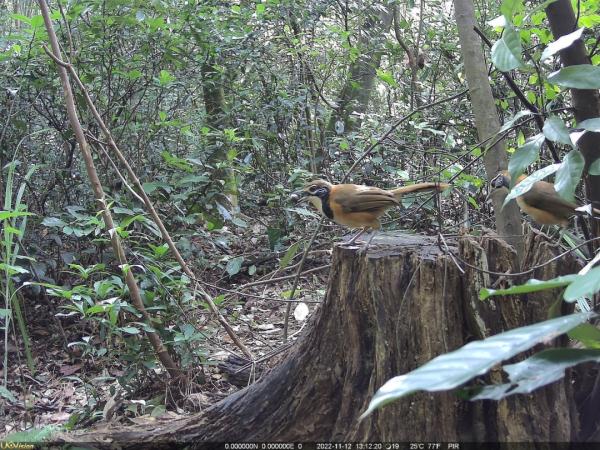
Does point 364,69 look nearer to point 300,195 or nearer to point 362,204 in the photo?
point 300,195

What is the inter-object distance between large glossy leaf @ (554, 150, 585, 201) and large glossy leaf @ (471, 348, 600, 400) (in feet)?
2.22

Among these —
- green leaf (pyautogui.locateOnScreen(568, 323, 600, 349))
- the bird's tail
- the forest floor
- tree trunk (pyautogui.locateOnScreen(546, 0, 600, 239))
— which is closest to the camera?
green leaf (pyautogui.locateOnScreen(568, 323, 600, 349))

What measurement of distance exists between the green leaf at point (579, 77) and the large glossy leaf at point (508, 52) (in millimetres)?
149

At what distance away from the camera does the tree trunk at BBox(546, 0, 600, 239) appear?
2.81 metres

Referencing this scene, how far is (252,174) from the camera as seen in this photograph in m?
7.43

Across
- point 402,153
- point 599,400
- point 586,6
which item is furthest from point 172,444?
point 402,153

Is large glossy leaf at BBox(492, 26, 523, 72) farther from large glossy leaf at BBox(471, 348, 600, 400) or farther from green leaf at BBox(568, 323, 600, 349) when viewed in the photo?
large glossy leaf at BBox(471, 348, 600, 400)

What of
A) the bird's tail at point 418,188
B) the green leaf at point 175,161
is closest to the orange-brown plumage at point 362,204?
the bird's tail at point 418,188

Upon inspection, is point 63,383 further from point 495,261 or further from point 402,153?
point 402,153

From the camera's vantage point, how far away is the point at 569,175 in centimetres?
209

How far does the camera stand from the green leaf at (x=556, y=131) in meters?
2.09

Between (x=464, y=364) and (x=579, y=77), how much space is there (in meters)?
1.27

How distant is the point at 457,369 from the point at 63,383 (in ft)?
14.4

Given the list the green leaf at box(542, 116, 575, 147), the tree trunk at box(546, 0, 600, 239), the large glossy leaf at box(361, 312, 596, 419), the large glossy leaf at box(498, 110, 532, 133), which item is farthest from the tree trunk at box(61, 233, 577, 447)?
the large glossy leaf at box(361, 312, 596, 419)
